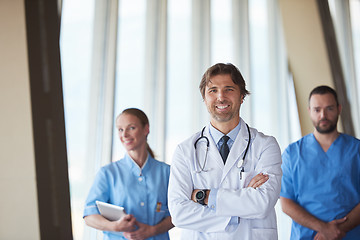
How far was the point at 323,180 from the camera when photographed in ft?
7.32

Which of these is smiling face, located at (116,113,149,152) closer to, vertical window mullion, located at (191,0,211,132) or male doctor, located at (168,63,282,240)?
male doctor, located at (168,63,282,240)

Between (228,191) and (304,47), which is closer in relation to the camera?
(228,191)

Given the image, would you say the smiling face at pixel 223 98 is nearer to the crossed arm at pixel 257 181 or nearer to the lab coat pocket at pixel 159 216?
the crossed arm at pixel 257 181

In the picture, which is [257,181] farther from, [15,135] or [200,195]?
[15,135]

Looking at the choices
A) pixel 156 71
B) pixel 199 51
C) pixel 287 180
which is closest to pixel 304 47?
pixel 199 51

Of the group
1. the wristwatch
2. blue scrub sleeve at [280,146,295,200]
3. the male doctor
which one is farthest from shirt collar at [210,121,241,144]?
blue scrub sleeve at [280,146,295,200]

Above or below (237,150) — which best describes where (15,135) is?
below

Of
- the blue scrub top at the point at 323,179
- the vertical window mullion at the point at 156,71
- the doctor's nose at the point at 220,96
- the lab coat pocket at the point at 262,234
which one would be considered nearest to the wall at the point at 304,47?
the blue scrub top at the point at 323,179

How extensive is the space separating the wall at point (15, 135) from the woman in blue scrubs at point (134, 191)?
0.70 m

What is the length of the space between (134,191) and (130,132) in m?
0.36

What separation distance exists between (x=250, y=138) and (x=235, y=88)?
0.25 metres

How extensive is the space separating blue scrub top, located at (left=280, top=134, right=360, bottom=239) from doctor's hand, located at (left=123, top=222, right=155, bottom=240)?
889mm

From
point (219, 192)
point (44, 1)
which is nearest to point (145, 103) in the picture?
point (44, 1)

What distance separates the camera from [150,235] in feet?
6.66
